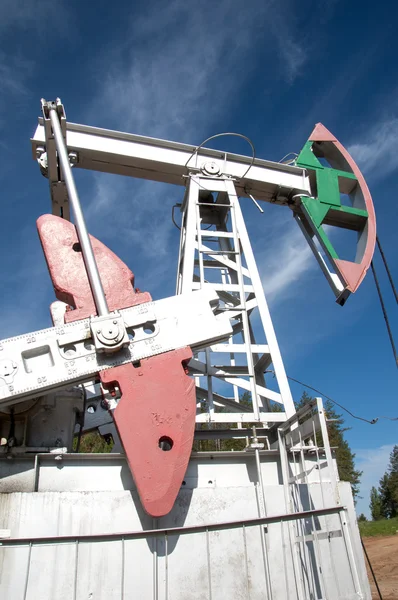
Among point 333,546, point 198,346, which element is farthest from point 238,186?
point 333,546

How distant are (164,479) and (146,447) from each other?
0.33 meters

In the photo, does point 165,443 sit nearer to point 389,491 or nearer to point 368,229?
point 368,229

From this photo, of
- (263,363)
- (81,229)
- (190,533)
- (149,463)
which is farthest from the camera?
(263,363)

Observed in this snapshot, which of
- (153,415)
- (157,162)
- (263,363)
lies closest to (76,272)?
(153,415)

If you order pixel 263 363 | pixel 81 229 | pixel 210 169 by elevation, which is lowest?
pixel 263 363

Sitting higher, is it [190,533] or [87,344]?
[87,344]

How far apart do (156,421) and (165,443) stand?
0.24 metres

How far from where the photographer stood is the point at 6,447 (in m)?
5.02

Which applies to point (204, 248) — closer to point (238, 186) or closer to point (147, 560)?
point (238, 186)

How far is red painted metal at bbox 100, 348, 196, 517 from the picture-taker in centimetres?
445

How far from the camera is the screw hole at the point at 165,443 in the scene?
464 cm

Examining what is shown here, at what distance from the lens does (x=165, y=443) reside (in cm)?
470

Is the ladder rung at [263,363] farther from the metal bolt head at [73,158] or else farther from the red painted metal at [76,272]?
the metal bolt head at [73,158]

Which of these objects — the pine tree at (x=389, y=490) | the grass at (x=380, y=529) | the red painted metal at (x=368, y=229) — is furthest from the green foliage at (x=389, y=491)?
the red painted metal at (x=368, y=229)
